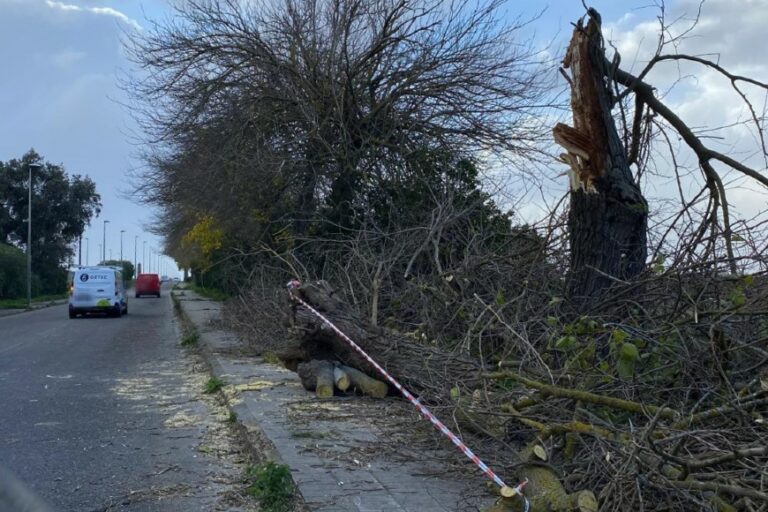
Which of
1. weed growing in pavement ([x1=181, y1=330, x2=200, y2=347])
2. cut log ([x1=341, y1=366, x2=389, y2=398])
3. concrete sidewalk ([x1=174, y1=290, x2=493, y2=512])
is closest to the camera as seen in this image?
concrete sidewalk ([x1=174, y1=290, x2=493, y2=512])

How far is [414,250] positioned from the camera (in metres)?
12.3

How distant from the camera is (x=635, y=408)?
5199mm

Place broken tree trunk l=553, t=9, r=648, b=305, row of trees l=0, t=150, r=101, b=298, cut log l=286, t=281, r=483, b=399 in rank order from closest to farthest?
broken tree trunk l=553, t=9, r=648, b=305 → cut log l=286, t=281, r=483, b=399 → row of trees l=0, t=150, r=101, b=298

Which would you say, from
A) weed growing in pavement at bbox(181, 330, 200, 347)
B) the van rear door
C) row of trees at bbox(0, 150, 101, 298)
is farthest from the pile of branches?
row of trees at bbox(0, 150, 101, 298)

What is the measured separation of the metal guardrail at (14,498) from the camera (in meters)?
2.05

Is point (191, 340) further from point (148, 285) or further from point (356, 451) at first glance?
point (148, 285)

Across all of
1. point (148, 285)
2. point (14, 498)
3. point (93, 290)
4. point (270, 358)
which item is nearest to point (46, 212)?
point (148, 285)

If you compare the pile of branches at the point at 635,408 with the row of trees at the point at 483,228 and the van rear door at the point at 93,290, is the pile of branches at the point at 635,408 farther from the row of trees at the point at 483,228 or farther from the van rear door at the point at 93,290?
the van rear door at the point at 93,290

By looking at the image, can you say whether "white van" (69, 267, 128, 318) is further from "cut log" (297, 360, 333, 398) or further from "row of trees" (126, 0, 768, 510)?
"cut log" (297, 360, 333, 398)

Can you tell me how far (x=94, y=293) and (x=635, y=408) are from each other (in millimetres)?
28623

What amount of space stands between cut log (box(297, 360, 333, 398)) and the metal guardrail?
24.1 feet

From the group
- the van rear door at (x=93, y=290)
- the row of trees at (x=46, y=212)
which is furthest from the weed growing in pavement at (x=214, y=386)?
the row of trees at (x=46, y=212)

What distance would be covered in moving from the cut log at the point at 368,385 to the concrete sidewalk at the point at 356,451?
11 centimetres

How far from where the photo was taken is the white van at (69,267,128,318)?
3075 cm
